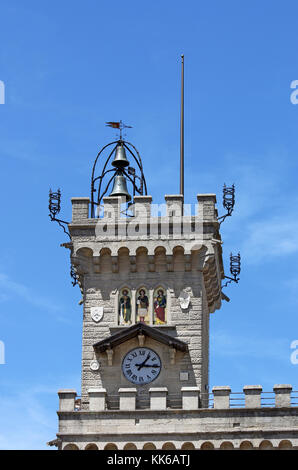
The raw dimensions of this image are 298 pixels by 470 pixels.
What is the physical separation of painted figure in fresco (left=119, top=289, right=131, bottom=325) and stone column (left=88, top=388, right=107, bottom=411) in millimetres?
4056

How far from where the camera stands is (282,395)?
227ft


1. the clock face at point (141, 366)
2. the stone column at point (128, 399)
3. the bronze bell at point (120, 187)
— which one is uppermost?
the bronze bell at point (120, 187)

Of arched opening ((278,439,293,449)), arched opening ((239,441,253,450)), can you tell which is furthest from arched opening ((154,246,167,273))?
arched opening ((278,439,293,449))

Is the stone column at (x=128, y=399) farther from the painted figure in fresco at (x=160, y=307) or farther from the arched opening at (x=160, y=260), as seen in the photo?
the arched opening at (x=160, y=260)

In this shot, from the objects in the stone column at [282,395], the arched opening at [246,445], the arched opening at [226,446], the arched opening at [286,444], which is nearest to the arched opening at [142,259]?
the stone column at [282,395]

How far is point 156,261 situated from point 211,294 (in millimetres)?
3668

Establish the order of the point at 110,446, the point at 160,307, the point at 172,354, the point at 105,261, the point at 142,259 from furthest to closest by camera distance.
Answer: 1. the point at 105,261
2. the point at 142,259
3. the point at 160,307
4. the point at 172,354
5. the point at 110,446

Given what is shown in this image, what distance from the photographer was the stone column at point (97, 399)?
70.1m

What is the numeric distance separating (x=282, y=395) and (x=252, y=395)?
1.22 m

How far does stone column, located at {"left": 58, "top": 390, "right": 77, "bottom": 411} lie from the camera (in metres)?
70.2

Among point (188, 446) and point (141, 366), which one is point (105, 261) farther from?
point (188, 446)

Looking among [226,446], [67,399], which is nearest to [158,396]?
[226,446]

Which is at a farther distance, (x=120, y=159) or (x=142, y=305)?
(x=120, y=159)
